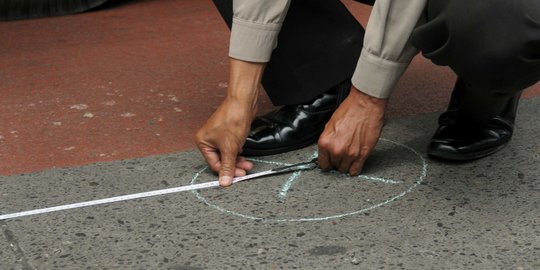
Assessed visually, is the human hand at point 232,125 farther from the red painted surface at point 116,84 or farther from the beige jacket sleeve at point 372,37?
the red painted surface at point 116,84

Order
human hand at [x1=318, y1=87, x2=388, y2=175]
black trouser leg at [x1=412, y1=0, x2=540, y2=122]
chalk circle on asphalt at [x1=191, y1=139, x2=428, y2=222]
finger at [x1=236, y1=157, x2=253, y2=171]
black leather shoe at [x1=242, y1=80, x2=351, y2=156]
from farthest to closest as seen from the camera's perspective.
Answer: black leather shoe at [x1=242, y1=80, x2=351, y2=156]
finger at [x1=236, y1=157, x2=253, y2=171]
human hand at [x1=318, y1=87, x2=388, y2=175]
chalk circle on asphalt at [x1=191, y1=139, x2=428, y2=222]
black trouser leg at [x1=412, y1=0, x2=540, y2=122]

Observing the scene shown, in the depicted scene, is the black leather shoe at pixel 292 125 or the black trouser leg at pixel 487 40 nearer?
the black trouser leg at pixel 487 40

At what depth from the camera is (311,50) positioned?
9.71ft

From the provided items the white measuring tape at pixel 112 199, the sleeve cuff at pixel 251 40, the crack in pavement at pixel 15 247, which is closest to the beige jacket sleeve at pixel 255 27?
the sleeve cuff at pixel 251 40

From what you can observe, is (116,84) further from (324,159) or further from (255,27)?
(324,159)

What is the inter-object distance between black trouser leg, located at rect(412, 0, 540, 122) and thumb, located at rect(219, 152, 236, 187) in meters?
0.63

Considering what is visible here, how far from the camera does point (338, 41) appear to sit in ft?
9.73

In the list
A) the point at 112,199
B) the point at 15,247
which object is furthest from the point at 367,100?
the point at 15,247

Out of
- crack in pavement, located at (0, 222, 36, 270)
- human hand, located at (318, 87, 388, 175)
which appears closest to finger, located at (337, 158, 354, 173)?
human hand, located at (318, 87, 388, 175)

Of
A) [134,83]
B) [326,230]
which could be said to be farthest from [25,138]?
[326,230]

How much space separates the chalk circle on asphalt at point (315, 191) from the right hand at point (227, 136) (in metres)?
0.06

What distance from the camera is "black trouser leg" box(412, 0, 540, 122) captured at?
7.13 feet

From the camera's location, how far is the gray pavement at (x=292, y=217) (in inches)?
86.5

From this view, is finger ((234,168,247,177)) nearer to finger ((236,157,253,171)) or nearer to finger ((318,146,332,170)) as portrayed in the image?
finger ((236,157,253,171))
